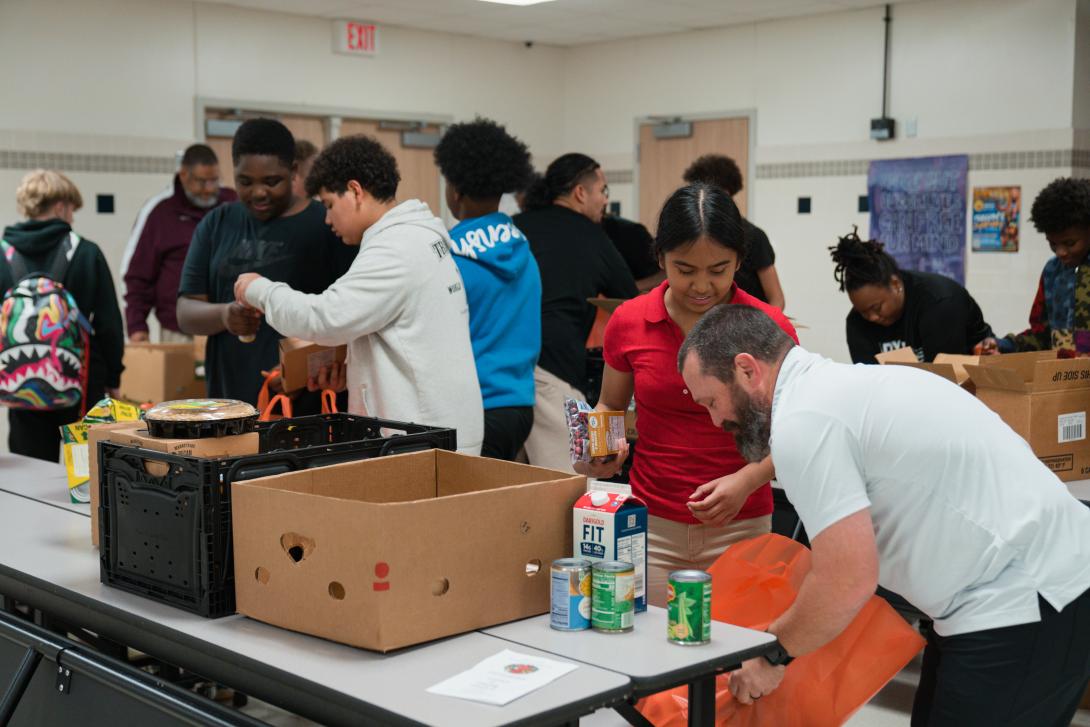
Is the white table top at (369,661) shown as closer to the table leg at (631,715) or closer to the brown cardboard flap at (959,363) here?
the table leg at (631,715)

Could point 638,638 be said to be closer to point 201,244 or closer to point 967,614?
point 967,614

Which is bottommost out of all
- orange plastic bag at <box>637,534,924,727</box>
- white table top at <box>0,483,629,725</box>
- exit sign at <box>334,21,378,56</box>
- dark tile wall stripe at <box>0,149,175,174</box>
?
orange plastic bag at <box>637,534,924,727</box>

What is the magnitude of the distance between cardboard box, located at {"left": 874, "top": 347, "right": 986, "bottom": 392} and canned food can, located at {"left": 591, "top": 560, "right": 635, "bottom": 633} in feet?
5.38

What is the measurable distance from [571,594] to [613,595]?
7 cm

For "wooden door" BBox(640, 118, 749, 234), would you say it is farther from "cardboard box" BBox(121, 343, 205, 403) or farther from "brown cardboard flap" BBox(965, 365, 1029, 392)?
"brown cardboard flap" BBox(965, 365, 1029, 392)

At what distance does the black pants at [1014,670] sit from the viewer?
6.37 ft

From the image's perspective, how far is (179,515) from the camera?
2.03 metres

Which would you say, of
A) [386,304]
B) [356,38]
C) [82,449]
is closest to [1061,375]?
[386,304]

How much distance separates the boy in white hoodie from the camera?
9.07ft

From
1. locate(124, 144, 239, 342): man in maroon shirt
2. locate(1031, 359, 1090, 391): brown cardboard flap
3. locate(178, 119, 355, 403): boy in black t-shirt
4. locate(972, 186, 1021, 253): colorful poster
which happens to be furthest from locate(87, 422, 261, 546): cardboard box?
locate(972, 186, 1021, 253): colorful poster

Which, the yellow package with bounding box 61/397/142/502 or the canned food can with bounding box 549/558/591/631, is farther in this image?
the yellow package with bounding box 61/397/142/502

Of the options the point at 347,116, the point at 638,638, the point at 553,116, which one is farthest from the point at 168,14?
the point at 638,638

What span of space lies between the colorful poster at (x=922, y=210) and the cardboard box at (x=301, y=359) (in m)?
5.71

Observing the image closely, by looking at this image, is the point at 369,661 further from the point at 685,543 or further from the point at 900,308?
the point at 900,308
